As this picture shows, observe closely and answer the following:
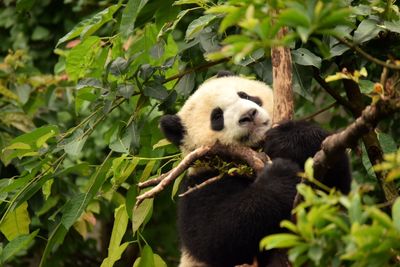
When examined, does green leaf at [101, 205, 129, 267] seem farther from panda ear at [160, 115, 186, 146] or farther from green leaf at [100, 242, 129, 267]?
panda ear at [160, 115, 186, 146]

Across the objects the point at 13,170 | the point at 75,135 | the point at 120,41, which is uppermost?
the point at 120,41

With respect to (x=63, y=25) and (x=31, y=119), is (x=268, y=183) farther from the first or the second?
(x=63, y=25)

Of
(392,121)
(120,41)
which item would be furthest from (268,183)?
(392,121)

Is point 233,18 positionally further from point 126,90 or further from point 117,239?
point 117,239

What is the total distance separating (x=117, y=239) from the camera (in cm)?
546

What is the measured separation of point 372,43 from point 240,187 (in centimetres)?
139

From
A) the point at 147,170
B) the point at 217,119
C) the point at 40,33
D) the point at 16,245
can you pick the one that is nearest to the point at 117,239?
the point at 147,170

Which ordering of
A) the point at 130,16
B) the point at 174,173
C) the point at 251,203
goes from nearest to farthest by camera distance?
the point at 174,173
the point at 251,203
the point at 130,16

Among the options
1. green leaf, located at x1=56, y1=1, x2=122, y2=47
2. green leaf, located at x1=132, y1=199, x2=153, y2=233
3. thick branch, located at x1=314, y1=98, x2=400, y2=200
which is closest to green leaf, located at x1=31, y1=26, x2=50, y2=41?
green leaf, located at x1=56, y1=1, x2=122, y2=47

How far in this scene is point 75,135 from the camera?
5.63 metres

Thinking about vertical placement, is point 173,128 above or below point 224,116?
below

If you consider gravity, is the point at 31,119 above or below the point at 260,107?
below

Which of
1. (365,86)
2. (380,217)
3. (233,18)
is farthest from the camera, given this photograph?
(365,86)

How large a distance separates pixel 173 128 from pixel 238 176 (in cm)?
64
